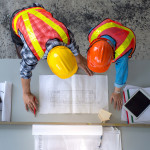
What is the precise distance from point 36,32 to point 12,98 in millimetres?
378

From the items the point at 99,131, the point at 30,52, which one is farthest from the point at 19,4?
the point at 99,131

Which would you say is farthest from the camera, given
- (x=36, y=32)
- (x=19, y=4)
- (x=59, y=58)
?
(x=19, y=4)

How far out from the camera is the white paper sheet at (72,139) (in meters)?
0.77

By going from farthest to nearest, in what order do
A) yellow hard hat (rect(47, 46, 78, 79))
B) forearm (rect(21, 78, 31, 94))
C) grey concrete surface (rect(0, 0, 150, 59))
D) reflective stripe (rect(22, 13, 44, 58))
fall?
grey concrete surface (rect(0, 0, 150, 59)) < forearm (rect(21, 78, 31, 94)) < reflective stripe (rect(22, 13, 44, 58)) < yellow hard hat (rect(47, 46, 78, 79))

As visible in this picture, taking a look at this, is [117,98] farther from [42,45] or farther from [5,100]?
[5,100]

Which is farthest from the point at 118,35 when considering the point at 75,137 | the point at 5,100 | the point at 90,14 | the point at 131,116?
the point at 90,14

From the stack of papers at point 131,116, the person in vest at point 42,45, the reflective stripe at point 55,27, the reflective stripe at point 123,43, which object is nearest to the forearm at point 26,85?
the person in vest at point 42,45

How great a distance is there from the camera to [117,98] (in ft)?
2.87

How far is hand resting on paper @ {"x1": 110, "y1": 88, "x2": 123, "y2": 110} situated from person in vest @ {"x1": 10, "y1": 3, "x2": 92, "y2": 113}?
0.99 ft

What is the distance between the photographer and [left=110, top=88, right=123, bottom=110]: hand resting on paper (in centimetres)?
88

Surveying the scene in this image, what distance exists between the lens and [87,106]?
0.89 metres

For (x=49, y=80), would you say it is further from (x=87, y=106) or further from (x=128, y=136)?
(x=128, y=136)

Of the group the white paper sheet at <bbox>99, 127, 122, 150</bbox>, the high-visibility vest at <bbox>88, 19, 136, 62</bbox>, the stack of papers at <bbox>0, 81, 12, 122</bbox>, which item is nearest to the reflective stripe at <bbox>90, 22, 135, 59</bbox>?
the high-visibility vest at <bbox>88, 19, 136, 62</bbox>

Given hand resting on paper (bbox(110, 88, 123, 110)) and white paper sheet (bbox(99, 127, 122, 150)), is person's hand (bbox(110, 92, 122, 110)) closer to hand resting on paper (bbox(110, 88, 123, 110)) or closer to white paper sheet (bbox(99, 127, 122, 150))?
hand resting on paper (bbox(110, 88, 123, 110))
